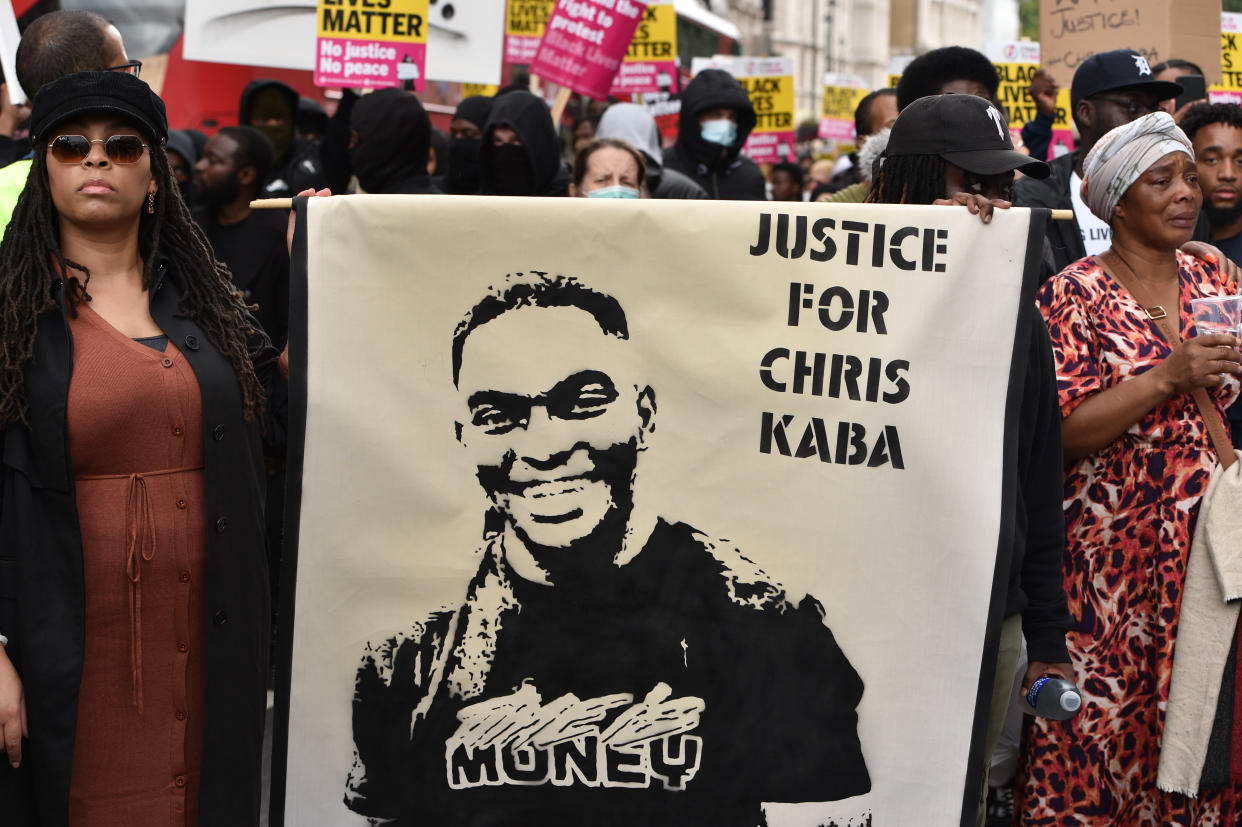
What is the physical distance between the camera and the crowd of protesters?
2748 millimetres

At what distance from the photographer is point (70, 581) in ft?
8.98

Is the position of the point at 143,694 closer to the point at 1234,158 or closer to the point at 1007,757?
the point at 1007,757

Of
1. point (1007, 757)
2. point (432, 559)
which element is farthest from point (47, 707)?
point (1007, 757)

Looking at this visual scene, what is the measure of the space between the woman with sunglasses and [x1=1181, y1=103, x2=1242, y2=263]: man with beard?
3802mm

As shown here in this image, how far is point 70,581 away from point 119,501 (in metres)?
0.18

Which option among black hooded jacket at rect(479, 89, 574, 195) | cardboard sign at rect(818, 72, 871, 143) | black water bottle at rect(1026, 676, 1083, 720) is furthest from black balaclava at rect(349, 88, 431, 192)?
cardboard sign at rect(818, 72, 871, 143)

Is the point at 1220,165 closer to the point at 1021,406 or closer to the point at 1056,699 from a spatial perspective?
the point at 1021,406

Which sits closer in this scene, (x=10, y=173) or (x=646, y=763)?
(x=646, y=763)

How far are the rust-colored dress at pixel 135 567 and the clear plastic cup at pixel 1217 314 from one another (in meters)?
2.38

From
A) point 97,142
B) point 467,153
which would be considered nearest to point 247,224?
point 467,153

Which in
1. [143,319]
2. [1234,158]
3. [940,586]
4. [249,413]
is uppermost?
Answer: [1234,158]

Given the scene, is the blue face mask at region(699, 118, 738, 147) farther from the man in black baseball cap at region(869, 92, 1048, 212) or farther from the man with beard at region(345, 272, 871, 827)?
the man with beard at region(345, 272, 871, 827)

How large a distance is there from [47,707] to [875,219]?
6.18 ft

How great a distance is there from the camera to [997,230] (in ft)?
9.68
